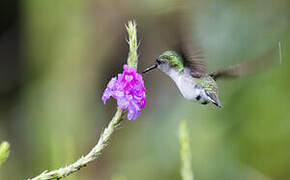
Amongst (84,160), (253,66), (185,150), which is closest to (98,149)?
(84,160)

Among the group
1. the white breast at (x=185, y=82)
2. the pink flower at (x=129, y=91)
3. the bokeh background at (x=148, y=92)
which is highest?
the pink flower at (x=129, y=91)

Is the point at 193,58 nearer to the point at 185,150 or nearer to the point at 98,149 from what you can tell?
the point at 185,150

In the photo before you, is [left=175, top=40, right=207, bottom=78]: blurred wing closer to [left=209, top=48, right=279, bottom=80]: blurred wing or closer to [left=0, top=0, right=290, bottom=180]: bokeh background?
[left=209, top=48, right=279, bottom=80]: blurred wing

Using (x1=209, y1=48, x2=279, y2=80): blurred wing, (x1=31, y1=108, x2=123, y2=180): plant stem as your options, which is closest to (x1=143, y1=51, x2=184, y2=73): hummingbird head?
(x1=209, y1=48, x2=279, y2=80): blurred wing

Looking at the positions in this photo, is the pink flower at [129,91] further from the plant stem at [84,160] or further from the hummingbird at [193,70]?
the hummingbird at [193,70]

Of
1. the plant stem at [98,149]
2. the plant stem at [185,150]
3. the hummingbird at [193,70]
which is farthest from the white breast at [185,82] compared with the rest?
the plant stem at [98,149]

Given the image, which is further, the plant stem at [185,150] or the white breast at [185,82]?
the white breast at [185,82]

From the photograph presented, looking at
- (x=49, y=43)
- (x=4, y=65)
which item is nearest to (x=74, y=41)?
(x=49, y=43)
